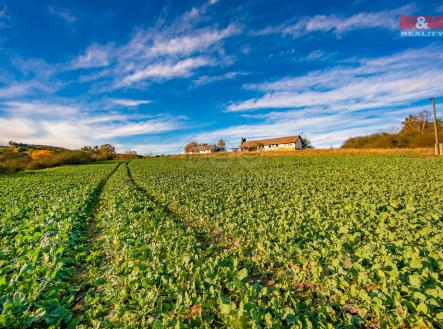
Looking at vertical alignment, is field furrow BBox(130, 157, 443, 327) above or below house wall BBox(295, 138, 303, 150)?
below

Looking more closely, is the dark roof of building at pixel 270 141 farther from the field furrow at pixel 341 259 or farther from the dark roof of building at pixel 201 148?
the field furrow at pixel 341 259

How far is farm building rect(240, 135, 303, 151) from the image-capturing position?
92875 mm

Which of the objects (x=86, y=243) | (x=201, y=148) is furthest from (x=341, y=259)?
(x=201, y=148)

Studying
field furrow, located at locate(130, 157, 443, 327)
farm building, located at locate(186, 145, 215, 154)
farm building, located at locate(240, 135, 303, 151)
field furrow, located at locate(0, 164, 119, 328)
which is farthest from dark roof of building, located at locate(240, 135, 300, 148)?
field furrow, located at locate(0, 164, 119, 328)

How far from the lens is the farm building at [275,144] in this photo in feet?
305

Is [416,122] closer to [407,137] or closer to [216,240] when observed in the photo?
[407,137]

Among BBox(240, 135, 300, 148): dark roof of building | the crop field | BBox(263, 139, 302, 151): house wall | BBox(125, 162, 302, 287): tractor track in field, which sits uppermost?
BBox(240, 135, 300, 148): dark roof of building

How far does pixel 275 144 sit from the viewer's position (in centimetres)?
9906

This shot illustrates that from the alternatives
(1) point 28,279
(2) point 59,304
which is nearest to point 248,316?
(2) point 59,304

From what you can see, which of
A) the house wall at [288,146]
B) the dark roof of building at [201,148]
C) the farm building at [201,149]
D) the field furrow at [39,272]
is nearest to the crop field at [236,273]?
the field furrow at [39,272]

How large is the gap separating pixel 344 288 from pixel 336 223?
11.3ft

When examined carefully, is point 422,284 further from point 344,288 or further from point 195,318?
point 195,318

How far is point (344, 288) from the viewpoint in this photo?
4211 millimetres

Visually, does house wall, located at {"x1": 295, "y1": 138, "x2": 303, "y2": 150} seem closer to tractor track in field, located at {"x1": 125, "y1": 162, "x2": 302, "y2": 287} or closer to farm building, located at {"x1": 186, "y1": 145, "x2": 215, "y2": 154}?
farm building, located at {"x1": 186, "y1": 145, "x2": 215, "y2": 154}
